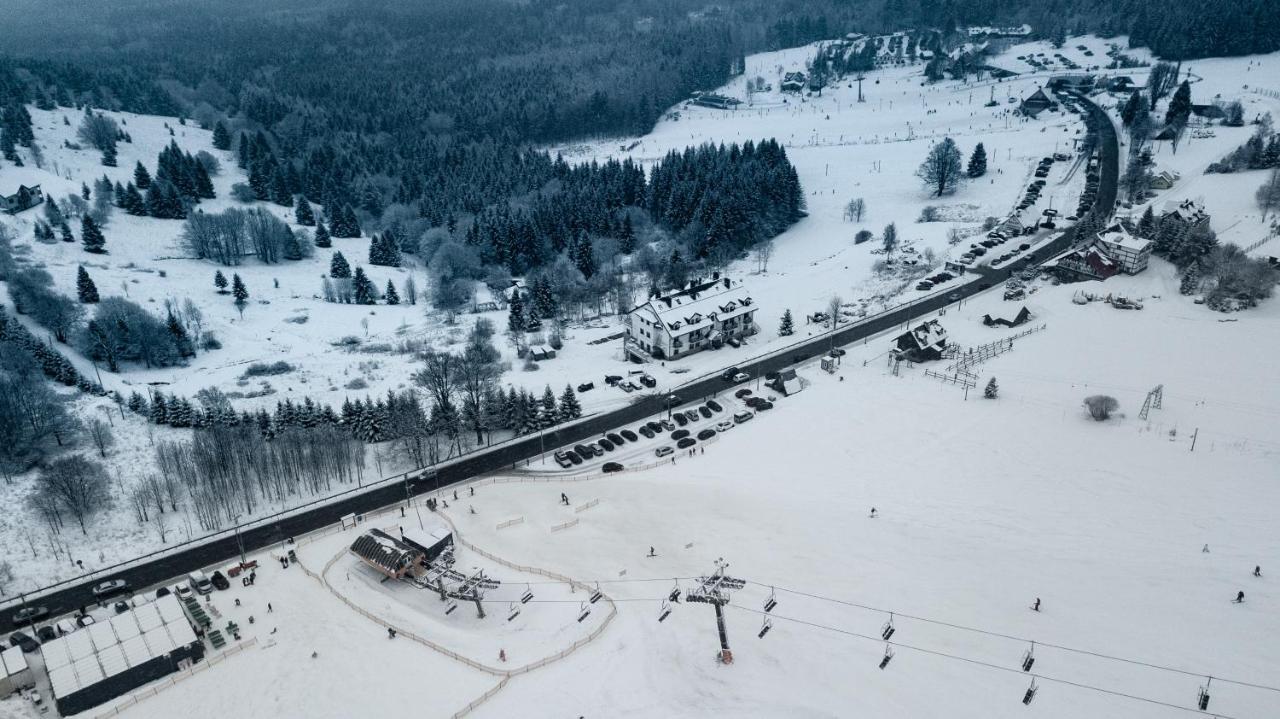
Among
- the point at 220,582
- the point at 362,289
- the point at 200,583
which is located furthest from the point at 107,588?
the point at 362,289

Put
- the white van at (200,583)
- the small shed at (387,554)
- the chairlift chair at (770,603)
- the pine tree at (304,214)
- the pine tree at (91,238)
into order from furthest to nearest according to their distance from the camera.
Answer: the pine tree at (304,214), the pine tree at (91,238), the white van at (200,583), the small shed at (387,554), the chairlift chair at (770,603)

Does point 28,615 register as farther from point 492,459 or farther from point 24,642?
point 492,459

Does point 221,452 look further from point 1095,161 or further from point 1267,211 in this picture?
point 1095,161

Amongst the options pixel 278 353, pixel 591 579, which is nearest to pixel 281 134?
pixel 278 353

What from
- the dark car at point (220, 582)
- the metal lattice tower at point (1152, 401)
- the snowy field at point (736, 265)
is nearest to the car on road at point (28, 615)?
the snowy field at point (736, 265)

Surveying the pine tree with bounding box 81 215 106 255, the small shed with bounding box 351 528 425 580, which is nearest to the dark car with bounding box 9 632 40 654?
the small shed with bounding box 351 528 425 580

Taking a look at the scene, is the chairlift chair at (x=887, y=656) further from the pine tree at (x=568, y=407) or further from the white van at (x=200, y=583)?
the white van at (x=200, y=583)

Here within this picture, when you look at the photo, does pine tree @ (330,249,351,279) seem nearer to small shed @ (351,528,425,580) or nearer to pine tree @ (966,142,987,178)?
small shed @ (351,528,425,580)
